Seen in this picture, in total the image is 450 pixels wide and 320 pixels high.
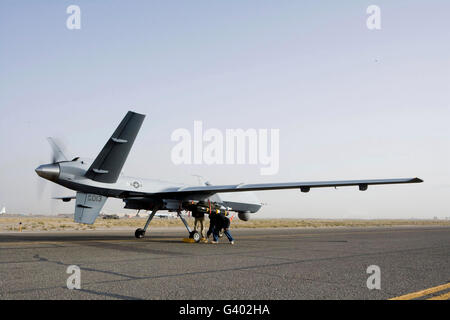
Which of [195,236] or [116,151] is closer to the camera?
[116,151]

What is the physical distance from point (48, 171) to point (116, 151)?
274cm

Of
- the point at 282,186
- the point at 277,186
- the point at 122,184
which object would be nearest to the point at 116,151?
the point at 122,184

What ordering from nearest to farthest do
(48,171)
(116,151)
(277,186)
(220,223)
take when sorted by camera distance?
1. (48,171)
2. (116,151)
3. (277,186)
4. (220,223)

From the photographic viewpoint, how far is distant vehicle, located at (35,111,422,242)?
1602 cm

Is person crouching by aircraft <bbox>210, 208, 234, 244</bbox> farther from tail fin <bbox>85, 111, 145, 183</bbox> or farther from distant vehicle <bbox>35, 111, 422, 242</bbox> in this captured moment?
tail fin <bbox>85, 111, 145, 183</bbox>

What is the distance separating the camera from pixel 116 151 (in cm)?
1619

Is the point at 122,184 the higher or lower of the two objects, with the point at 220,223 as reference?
higher

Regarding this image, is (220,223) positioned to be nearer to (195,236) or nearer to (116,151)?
(195,236)

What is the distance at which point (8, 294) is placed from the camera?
6.56m

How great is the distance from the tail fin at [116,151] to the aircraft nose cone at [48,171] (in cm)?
118

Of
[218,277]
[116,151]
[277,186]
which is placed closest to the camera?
[218,277]

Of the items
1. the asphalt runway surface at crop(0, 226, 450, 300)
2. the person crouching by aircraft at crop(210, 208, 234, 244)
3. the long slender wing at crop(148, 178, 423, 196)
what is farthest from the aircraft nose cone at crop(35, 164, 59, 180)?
the person crouching by aircraft at crop(210, 208, 234, 244)

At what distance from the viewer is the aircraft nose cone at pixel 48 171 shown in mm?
15891
